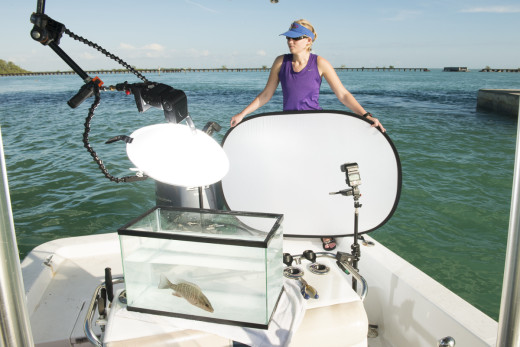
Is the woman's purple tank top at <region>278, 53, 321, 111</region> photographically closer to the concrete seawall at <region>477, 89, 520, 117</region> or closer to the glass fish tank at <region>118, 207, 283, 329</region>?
the glass fish tank at <region>118, 207, 283, 329</region>

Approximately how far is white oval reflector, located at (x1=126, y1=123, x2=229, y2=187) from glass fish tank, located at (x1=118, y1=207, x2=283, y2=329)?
228 mm

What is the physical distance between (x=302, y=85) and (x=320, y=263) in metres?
1.59

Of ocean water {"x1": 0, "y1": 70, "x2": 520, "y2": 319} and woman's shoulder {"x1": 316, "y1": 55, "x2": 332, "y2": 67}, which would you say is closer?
woman's shoulder {"x1": 316, "y1": 55, "x2": 332, "y2": 67}

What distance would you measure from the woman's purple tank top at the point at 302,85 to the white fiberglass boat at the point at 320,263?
748 millimetres

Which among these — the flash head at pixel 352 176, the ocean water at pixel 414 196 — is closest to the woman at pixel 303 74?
the flash head at pixel 352 176

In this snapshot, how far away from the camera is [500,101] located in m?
20.1

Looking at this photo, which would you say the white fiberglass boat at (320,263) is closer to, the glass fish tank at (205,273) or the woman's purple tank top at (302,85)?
the glass fish tank at (205,273)

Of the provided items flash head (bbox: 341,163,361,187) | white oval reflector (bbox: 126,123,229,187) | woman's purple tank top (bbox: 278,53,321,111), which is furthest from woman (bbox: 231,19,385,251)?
white oval reflector (bbox: 126,123,229,187)

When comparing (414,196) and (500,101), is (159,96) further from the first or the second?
(500,101)

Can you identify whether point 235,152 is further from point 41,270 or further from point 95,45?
point 41,270

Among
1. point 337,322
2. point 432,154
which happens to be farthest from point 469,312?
point 432,154

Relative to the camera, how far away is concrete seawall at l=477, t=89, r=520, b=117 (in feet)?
61.7

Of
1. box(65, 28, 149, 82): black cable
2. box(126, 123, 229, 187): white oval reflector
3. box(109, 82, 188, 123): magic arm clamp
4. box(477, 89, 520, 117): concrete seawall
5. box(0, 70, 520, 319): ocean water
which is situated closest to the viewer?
box(65, 28, 149, 82): black cable

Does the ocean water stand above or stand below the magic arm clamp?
below
